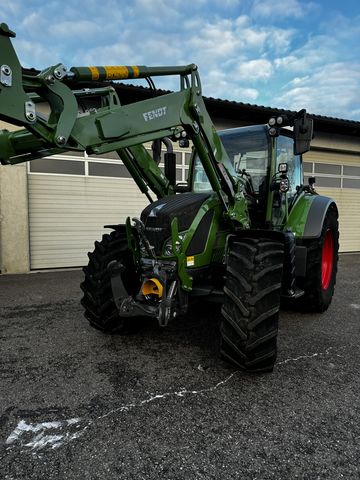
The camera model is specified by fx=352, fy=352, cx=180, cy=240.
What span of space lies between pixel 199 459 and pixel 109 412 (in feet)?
2.30

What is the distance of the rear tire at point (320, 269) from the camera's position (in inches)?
161

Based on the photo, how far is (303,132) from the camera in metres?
3.12

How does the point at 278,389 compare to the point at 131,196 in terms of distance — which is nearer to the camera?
the point at 278,389

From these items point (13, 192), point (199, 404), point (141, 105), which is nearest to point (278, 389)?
point (199, 404)

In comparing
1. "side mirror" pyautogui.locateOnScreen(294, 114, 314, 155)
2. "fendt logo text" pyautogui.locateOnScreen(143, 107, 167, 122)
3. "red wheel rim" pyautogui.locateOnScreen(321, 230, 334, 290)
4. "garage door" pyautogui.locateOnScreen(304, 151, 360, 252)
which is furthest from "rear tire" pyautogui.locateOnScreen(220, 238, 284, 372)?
"garage door" pyautogui.locateOnScreen(304, 151, 360, 252)

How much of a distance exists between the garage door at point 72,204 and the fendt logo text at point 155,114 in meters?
5.58

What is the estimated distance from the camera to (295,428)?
7.07 ft

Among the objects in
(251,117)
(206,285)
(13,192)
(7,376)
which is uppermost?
(251,117)

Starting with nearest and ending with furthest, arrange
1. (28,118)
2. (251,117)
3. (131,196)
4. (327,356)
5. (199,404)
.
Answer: (28,118), (199,404), (327,356), (131,196), (251,117)

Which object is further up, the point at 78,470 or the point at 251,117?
the point at 251,117

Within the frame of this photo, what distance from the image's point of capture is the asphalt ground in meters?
1.85

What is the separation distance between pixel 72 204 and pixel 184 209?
17.8ft

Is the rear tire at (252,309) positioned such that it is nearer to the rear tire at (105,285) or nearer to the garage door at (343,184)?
the rear tire at (105,285)

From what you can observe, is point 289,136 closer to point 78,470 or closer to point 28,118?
point 28,118
